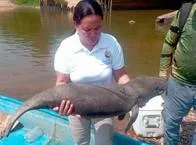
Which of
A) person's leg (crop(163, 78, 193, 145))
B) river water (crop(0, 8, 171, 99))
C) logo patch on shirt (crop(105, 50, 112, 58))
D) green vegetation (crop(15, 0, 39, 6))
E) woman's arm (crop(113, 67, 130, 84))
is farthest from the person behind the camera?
green vegetation (crop(15, 0, 39, 6))

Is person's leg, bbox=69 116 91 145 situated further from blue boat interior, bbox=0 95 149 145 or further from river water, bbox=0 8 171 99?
A: river water, bbox=0 8 171 99

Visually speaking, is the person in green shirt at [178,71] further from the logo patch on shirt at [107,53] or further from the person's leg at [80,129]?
the person's leg at [80,129]

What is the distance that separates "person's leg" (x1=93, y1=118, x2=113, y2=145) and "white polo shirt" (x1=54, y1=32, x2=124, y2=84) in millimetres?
411

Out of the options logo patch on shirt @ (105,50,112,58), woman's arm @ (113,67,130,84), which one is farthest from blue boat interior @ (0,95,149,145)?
logo patch on shirt @ (105,50,112,58)

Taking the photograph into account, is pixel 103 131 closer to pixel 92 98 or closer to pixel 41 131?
pixel 92 98

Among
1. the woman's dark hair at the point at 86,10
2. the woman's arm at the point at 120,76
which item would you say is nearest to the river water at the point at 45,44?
the woman's arm at the point at 120,76

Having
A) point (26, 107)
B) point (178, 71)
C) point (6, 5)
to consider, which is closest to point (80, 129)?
point (26, 107)

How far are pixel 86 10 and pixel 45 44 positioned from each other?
12.8 m

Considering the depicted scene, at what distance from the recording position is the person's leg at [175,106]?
438 cm

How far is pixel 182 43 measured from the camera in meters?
4.23

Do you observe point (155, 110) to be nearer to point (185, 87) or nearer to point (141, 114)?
point (141, 114)

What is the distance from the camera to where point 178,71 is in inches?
172

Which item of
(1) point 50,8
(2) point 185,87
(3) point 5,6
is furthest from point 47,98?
(3) point 5,6

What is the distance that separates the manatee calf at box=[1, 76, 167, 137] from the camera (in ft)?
12.5
